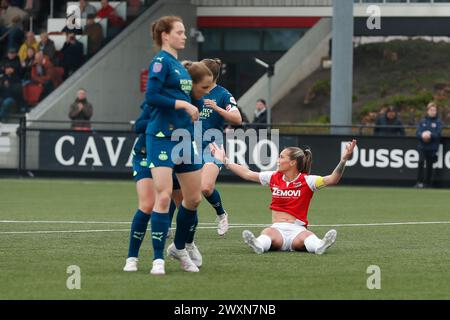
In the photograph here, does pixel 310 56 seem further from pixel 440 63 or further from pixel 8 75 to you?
pixel 8 75

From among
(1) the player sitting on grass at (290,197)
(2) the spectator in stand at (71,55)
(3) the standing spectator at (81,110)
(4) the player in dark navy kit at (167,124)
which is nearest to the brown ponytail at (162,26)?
(4) the player in dark navy kit at (167,124)

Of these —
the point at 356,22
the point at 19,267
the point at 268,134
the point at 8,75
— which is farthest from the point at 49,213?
the point at 356,22

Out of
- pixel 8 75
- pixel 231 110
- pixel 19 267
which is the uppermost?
pixel 8 75

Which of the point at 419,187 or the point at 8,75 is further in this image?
the point at 8,75

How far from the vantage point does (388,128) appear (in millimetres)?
29109

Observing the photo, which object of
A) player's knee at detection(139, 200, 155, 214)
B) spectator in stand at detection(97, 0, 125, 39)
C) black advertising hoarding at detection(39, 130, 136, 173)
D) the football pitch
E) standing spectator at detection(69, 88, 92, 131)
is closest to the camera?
the football pitch

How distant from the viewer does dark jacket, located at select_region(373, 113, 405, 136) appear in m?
28.9

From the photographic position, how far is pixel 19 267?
37.8 feet

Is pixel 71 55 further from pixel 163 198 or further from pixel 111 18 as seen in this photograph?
pixel 163 198

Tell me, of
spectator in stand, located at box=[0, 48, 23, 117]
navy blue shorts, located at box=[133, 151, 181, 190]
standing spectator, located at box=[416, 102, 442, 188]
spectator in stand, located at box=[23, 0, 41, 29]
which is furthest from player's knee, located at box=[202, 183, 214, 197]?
spectator in stand, located at box=[23, 0, 41, 29]

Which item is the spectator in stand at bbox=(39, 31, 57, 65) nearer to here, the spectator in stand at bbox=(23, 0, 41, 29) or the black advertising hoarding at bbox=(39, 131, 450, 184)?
the spectator in stand at bbox=(23, 0, 41, 29)

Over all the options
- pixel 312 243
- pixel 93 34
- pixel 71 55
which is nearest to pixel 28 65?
pixel 71 55

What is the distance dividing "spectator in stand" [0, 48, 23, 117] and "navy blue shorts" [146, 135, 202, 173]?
2367 centimetres

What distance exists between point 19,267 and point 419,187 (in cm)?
1749
